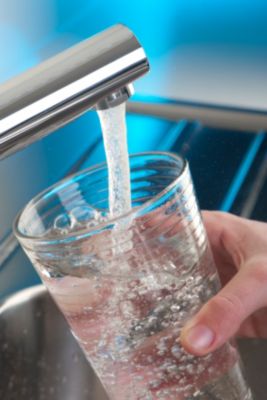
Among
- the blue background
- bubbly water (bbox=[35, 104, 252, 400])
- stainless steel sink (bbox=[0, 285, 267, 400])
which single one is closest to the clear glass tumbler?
bubbly water (bbox=[35, 104, 252, 400])

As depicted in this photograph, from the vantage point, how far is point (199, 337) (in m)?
0.48

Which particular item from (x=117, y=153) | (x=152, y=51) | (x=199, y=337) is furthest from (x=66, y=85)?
(x=152, y=51)

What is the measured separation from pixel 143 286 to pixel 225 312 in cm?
7

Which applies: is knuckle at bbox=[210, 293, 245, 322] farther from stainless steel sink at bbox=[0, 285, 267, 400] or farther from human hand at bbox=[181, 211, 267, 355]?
stainless steel sink at bbox=[0, 285, 267, 400]

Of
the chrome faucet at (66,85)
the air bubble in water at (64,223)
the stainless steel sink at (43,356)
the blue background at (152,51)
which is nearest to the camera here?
the chrome faucet at (66,85)

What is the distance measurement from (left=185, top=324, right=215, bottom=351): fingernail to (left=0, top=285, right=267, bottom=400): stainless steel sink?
0.75 feet

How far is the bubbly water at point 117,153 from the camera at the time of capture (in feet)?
1.65

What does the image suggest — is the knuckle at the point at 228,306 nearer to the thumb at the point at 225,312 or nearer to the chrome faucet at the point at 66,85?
the thumb at the point at 225,312

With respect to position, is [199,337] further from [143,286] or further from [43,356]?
[43,356]

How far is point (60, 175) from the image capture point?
99 centimetres

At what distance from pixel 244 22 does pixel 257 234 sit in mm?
550

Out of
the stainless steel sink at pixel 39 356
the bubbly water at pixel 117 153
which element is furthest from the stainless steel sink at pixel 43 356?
the bubbly water at pixel 117 153

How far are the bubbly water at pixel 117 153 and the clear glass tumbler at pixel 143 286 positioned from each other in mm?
34

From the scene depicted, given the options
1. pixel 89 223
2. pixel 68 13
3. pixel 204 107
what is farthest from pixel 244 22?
pixel 89 223
